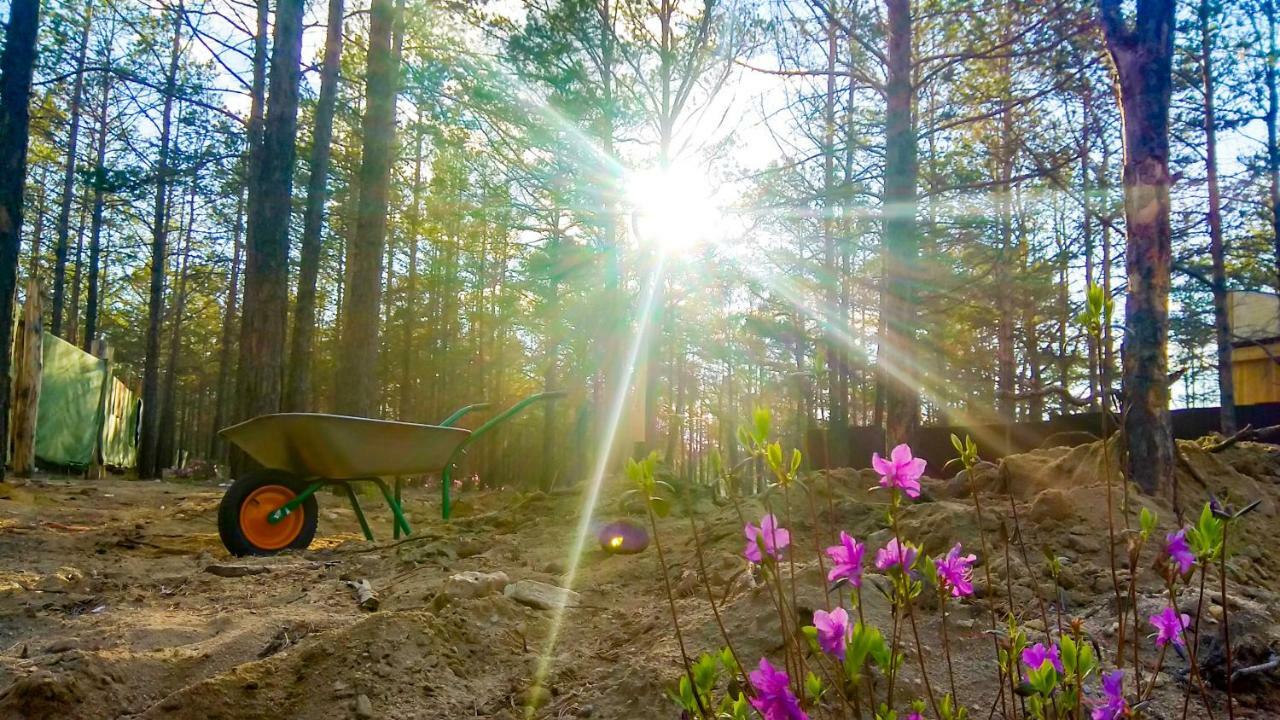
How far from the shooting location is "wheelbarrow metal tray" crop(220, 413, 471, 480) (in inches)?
167

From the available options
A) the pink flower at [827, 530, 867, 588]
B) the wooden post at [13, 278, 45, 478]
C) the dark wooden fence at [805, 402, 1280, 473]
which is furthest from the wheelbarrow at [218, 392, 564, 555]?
the wooden post at [13, 278, 45, 478]

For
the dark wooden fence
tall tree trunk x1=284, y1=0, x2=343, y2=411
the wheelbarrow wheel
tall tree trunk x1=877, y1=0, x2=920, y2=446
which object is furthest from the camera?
tall tree trunk x1=284, y1=0, x2=343, y2=411

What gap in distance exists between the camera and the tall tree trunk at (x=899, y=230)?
22.3 ft

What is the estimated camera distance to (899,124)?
701 centimetres

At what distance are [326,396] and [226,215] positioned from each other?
354 inches

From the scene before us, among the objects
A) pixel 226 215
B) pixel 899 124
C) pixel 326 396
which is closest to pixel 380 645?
pixel 899 124

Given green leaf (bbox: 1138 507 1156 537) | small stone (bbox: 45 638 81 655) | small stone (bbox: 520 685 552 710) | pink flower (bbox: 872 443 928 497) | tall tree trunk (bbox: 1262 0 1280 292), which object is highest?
tall tree trunk (bbox: 1262 0 1280 292)

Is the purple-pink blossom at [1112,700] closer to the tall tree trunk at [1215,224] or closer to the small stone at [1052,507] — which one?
the small stone at [1052,507]

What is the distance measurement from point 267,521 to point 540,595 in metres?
2.38

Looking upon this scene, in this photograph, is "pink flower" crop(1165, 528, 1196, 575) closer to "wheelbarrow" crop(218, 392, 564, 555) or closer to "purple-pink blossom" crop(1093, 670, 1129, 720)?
"purple-pink blossom" crop(1093, 670, 1129, 720)

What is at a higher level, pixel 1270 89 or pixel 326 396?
pixel 1270 89

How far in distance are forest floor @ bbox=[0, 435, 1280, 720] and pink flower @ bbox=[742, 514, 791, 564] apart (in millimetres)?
101

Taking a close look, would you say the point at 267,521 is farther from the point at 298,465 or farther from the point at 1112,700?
the point at 1112,700

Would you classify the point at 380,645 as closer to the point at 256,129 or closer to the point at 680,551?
the point at 680,551
